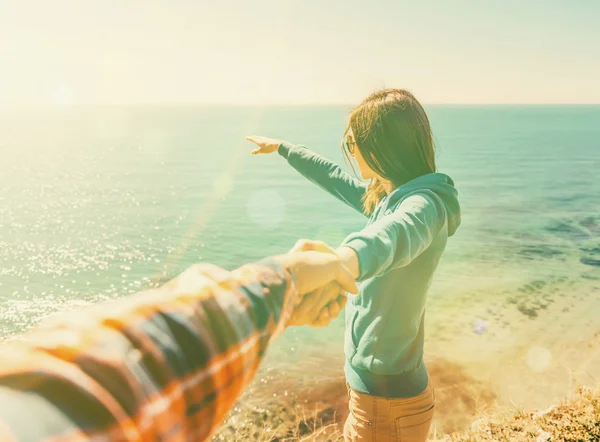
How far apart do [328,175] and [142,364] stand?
2710 millimetres

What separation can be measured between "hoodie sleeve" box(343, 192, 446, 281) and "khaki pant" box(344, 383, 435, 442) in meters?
1.03

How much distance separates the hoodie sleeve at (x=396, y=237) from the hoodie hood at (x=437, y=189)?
138mm

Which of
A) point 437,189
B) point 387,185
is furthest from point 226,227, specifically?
point 437,189

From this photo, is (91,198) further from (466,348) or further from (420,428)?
(420,428)

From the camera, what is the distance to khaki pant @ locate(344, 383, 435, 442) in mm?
2529

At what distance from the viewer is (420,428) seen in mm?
2627

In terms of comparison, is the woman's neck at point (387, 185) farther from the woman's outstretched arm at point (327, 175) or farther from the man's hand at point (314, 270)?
the man's hand at point (314, 270)

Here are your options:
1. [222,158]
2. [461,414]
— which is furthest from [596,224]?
[222,158]

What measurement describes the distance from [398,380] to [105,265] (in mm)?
21179

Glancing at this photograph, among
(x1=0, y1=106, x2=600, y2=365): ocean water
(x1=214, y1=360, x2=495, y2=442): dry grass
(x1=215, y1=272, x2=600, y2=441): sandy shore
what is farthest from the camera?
(x1=0, y1=106, x2=600, y2=365): ocean water

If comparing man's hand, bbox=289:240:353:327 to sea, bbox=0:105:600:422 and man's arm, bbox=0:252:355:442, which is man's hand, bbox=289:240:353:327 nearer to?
man's arm, bbox=0:252:355:442

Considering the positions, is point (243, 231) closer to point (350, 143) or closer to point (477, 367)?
point (477, 367)

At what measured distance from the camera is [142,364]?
2.71 ft

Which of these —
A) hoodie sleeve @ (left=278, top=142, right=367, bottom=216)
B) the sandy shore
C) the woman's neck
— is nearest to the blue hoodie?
the woman's neck
